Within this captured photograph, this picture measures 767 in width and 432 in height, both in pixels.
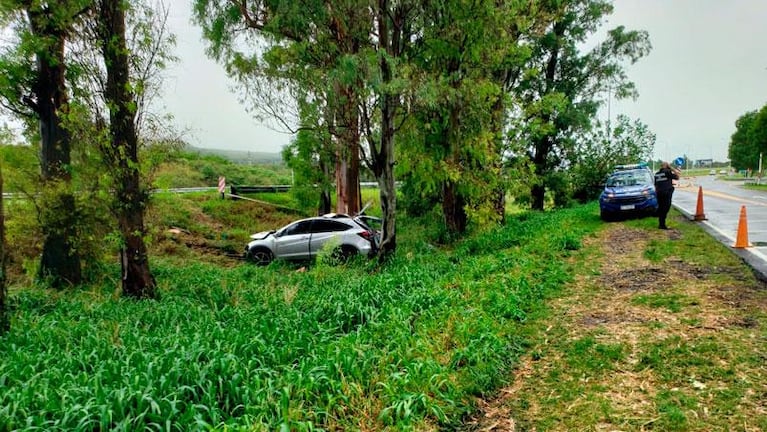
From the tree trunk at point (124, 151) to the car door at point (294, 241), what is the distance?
15.2ft

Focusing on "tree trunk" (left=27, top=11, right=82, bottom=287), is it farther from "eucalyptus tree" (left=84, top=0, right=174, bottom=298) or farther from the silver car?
the silver car

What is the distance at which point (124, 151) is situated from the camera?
7.80 meters

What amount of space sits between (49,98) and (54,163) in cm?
149

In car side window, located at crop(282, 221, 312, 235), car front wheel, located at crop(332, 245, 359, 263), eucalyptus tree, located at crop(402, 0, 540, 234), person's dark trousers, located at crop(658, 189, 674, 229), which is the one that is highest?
eucalyptus tree, located at crop(402, 0, 540, 234)

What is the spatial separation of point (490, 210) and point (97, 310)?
1011 centimetres

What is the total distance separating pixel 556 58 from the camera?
22.5 m

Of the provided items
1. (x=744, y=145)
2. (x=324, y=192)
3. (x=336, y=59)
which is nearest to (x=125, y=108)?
(x=336, y=59)

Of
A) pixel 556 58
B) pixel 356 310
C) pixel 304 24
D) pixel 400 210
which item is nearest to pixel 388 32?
pixel 304 24

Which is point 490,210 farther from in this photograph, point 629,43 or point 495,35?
point 629,43

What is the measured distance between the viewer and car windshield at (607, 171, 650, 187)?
1372cm

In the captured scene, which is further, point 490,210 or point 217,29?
point 490,210

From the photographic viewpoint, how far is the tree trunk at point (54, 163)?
854cm

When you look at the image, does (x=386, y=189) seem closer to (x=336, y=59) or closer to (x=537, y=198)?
(x=336, y=59)

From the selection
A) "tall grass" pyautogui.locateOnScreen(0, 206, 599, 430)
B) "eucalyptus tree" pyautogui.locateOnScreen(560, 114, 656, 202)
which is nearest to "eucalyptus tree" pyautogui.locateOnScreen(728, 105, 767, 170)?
"eucalyptus tree" pyautogui.locateOnScreen(560, 114, 656, 202)
